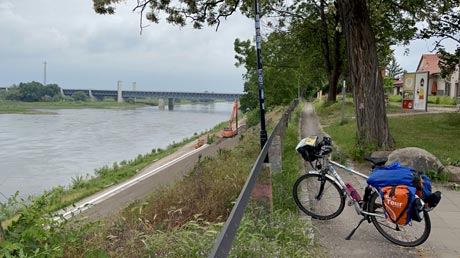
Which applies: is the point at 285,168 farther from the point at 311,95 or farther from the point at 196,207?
the point at 311,95

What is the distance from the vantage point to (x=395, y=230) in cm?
500

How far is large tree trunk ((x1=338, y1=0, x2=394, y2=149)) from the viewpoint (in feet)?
33.3

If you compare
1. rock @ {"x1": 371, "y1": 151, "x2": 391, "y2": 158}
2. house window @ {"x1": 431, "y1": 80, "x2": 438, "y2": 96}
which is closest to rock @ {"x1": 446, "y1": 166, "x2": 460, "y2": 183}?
rock @ {"x1": 371, "y1": 151, "x2": 391, "y2": 158}

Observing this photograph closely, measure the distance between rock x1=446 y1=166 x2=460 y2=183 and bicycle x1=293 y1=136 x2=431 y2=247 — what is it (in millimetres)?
3364

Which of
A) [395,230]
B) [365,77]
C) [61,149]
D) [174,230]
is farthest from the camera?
[61,149]

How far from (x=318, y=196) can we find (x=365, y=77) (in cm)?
519

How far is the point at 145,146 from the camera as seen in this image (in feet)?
123

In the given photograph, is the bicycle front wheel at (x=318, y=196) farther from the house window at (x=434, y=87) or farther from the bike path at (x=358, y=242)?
the house window at (x=434, y=87)

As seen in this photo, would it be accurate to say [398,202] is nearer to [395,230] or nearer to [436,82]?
[395,230]

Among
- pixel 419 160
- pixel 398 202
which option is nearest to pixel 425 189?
pixel 398 202

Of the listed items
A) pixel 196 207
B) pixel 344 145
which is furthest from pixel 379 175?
pixel 344 145

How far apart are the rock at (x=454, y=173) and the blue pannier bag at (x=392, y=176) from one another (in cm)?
401

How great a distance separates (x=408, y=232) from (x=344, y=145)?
6996mm

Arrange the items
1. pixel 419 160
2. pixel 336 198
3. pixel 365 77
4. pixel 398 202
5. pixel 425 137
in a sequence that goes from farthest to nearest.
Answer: pixel 425 137 < pixel 365 77 < pixel 419 160 < pixel 336 198 < pixel 398 202
